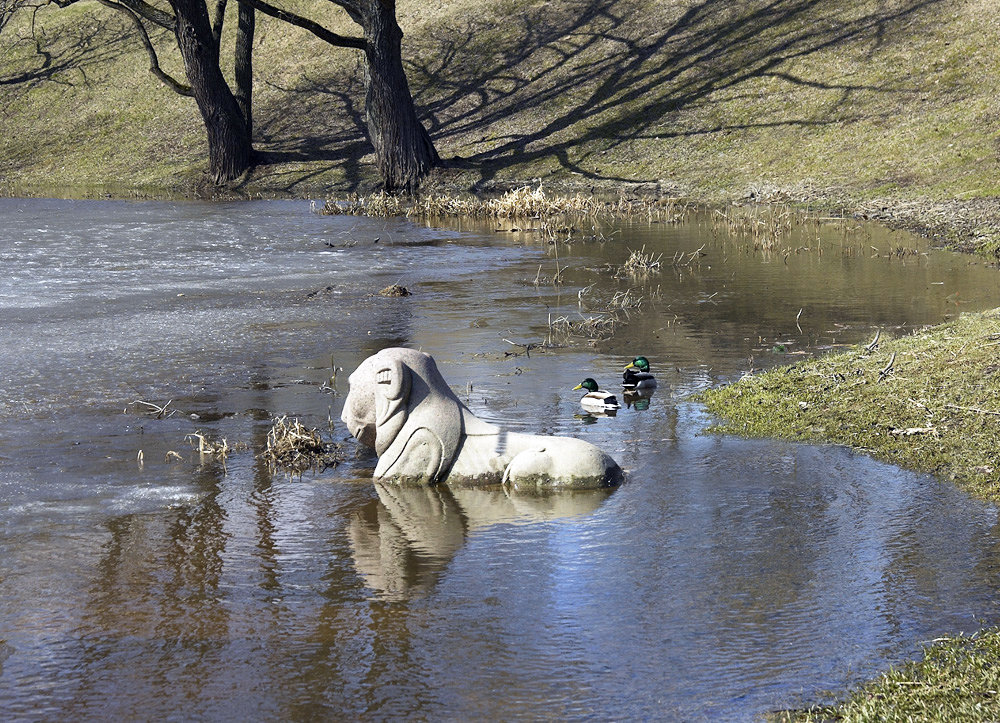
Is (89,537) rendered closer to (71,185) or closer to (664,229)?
(664,229)

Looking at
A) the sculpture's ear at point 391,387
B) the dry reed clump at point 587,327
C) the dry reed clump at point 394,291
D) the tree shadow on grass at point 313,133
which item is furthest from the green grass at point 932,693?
the tree shadow on grass at point 313,133

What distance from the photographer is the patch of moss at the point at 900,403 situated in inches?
343

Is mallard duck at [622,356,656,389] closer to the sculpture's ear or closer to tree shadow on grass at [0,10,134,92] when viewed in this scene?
the sculpture's ear

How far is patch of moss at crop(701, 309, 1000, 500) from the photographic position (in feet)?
28.6

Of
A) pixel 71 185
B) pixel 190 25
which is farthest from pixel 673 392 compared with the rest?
pixel 71 185

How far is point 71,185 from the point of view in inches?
1608

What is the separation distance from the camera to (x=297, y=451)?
913 centimetres

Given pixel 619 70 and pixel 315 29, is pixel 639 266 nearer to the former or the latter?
pixel 315 29

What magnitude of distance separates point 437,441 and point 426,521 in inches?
34.2

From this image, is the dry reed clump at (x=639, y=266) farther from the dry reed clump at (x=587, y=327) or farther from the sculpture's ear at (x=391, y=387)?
the sculpture's ear at (x=391, y=387)

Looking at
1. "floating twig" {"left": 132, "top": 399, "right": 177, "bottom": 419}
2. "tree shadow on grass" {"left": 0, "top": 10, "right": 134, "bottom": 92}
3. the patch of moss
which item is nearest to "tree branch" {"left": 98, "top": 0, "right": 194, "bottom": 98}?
"tree shadow on grass" {"left": 0, "top": 10, "right": 134, "bottom": 92}

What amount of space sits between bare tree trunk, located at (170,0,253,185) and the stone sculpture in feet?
95.2

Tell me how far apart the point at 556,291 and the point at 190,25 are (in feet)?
72.2

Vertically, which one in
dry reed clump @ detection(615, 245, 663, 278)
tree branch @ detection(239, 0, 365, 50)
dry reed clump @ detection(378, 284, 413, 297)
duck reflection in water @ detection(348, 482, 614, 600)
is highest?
tree branch @ detection(239, 0, 365, 50)
